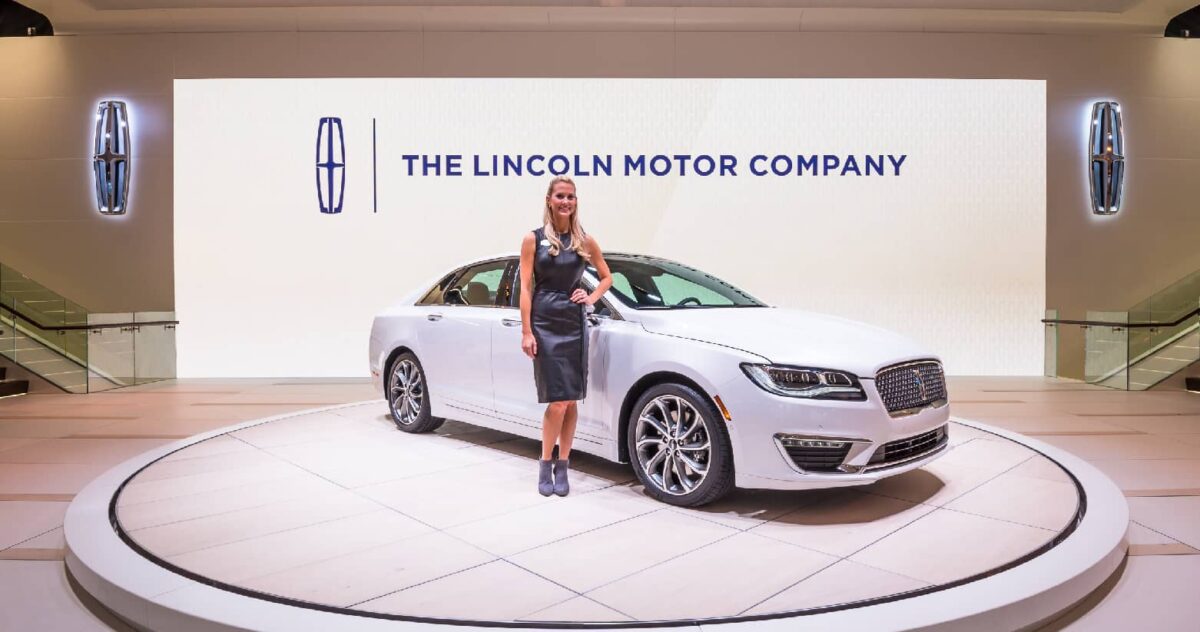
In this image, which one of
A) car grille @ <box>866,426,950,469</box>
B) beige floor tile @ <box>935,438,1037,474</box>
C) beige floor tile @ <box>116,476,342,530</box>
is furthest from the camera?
beige floor tile @ <box>935,438,1037,474</box>

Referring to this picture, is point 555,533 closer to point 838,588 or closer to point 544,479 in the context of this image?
point 544,479

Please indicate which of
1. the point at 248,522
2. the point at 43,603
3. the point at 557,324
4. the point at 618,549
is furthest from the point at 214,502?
the point at 618,549

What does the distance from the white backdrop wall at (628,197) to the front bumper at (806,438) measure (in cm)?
605

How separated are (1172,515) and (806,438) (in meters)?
2.02

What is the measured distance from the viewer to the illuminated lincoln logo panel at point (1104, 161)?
9531 mm

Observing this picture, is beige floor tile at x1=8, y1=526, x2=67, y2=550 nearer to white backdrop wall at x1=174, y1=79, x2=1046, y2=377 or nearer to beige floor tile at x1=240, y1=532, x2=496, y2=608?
beige floor tile at x1=240, y1=532, x2=496, y2=608

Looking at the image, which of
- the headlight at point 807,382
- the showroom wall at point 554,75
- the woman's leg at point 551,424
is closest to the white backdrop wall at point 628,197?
the showroom wall at point 554,75

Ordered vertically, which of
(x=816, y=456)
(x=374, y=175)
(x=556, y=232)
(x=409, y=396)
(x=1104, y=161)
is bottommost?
(x=409, y=396)

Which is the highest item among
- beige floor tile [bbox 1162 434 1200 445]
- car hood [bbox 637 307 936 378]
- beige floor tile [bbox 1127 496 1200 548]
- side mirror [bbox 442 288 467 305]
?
side mirror [bbox 442 288 467 305]

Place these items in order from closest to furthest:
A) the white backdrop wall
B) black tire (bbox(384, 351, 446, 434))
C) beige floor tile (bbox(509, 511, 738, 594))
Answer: beige floor tile (bbox(509, 511, 738, 594)) → black tire (bbox(384, 351, 446, 434)) → the white backdrop wall

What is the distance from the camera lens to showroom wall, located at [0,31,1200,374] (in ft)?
31.0

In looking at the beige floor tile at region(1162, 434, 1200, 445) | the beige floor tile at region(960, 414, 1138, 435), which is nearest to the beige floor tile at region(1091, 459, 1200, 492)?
the beige floor tile at region(1162, 434, 1200, 445)

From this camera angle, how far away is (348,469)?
460 centimetres

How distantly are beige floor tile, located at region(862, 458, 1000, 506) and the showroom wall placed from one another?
19.8 feet
